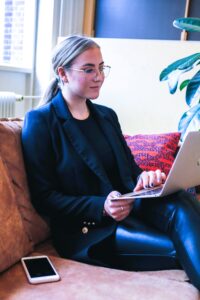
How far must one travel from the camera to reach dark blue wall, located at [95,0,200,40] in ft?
9.59

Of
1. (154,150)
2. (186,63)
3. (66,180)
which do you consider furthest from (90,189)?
(186,63)

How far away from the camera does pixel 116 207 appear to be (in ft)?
4.15

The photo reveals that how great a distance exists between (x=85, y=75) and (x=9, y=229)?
0.64 meters

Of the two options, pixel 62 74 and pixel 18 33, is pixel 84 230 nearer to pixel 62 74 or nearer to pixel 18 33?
pixel 62 74

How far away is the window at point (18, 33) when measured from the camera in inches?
112

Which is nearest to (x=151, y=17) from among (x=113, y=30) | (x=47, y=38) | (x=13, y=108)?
(x=113, y=30)

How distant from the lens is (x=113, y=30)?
3.12 m

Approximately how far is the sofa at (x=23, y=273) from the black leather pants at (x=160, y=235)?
51 mm

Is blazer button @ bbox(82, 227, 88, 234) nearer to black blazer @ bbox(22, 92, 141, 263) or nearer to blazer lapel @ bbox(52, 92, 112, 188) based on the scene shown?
black blazer @ bbox(22, 92, 141, 263)

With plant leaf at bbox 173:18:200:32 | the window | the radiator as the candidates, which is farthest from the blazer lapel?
the window

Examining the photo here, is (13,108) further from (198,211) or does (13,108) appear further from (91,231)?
(198,211)

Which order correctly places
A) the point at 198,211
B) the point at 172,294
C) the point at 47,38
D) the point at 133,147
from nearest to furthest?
the point at 172,294, the point at 198,211, the point at 133,147, the point at 47,38

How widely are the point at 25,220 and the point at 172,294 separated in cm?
53

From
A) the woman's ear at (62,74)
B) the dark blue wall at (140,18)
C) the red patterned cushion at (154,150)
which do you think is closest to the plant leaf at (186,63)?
the red patterned cushion at (154,150)
